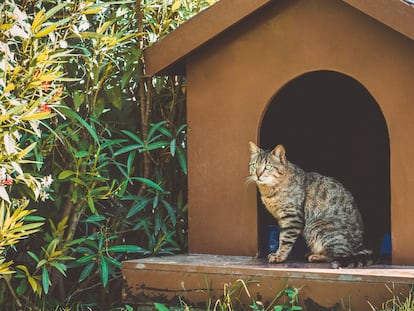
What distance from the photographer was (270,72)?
4957 mm

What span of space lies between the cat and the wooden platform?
7.7 inches

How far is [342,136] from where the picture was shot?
5.96m

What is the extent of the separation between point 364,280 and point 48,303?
211cm

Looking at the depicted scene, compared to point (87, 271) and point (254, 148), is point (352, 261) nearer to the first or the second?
point (254, 148)

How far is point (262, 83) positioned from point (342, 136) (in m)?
1.22

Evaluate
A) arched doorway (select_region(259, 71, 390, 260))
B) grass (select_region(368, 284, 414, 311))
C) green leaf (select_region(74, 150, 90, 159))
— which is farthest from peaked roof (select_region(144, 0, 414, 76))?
grass (select_region(368, 284, 414, 311))

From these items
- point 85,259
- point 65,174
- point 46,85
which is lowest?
point 85,259

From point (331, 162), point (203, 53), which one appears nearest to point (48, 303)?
point (203, 53)

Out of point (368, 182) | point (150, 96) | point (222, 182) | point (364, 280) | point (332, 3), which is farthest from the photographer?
point (368, 182)

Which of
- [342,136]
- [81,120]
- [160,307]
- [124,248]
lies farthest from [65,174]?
[342,136]

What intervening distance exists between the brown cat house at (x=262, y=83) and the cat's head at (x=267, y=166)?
163mm

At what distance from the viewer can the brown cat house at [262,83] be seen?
4500mm

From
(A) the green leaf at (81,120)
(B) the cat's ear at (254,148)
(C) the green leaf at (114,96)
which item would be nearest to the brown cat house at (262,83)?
(B) the cat's ear at (254,148)

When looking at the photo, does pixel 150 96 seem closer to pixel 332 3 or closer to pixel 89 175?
pixel 89 175
